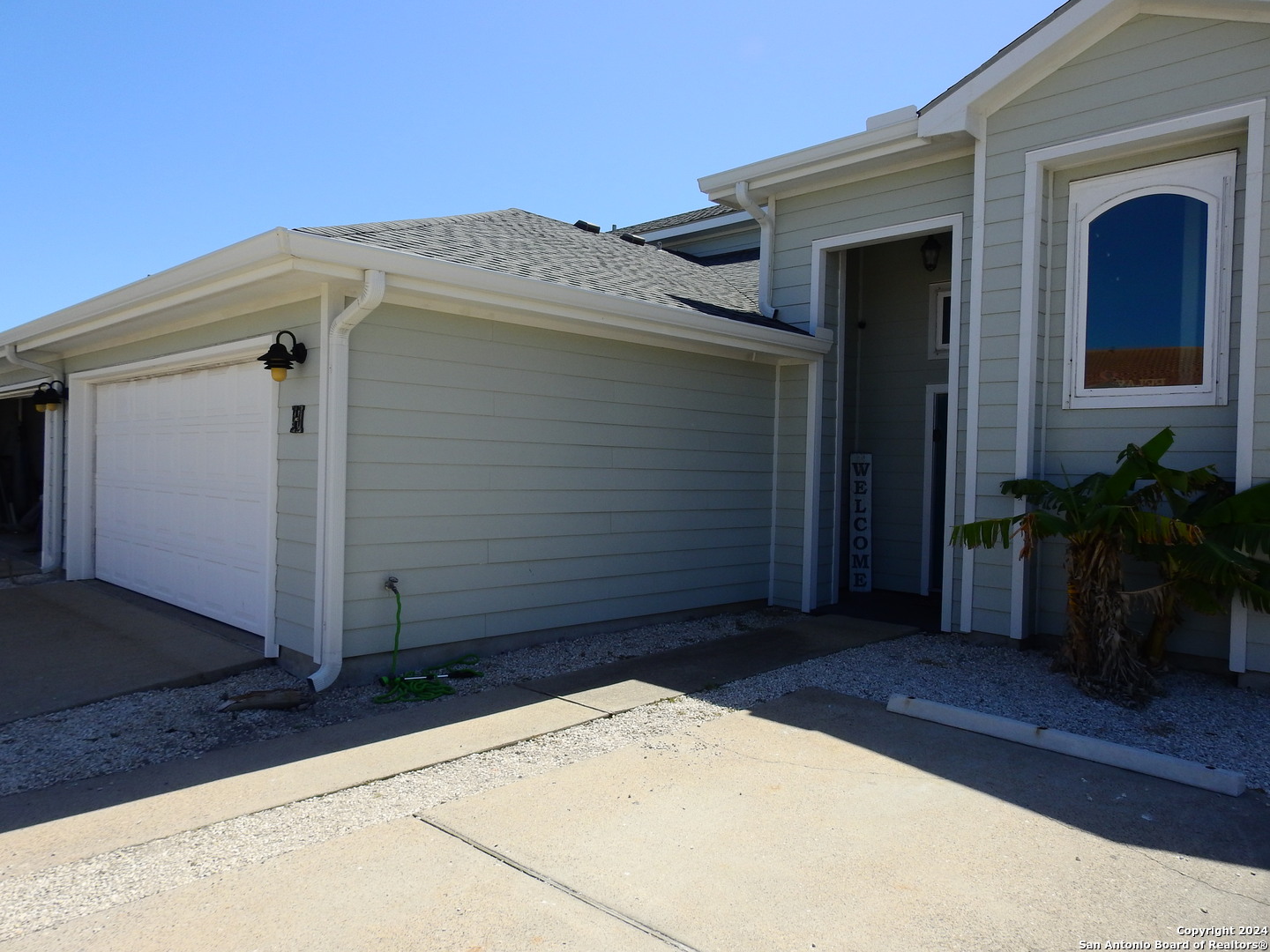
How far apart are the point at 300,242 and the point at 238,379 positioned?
7.10ft

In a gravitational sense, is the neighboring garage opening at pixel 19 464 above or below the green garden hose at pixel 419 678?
above

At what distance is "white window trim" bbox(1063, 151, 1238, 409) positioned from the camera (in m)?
5.42

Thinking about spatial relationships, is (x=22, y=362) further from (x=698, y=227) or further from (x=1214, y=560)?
(x=1214, y=560)

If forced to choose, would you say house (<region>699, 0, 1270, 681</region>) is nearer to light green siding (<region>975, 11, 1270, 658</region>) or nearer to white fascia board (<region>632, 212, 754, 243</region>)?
light green siding (<region>975, 11, 1270, 658</region>)

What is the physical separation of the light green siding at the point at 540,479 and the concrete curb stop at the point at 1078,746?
2643 mm

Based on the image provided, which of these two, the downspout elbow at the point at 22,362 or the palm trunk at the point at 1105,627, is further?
the downspout elbow at the point at 22,362

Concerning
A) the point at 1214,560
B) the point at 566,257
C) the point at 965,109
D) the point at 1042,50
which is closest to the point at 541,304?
the point at 566,257

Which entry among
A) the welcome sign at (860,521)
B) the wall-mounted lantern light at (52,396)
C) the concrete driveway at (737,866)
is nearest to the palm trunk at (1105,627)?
the concrete driveway at (737,866)

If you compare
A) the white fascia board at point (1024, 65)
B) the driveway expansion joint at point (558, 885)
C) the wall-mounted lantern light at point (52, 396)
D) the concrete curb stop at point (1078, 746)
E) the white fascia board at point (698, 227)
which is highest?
the white fascia board at point (698, 227)

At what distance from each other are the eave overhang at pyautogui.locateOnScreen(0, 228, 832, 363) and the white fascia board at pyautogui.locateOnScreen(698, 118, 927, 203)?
5.08 feet

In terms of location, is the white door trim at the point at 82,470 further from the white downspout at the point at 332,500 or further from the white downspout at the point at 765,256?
the white downspout at the point at 765,256

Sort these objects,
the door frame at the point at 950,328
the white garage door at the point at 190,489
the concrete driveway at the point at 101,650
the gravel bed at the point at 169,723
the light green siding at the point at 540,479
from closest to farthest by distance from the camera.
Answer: the gravel bed at the point at 169,723, the concrete driveway at the point at 101,650, the light green siding at the point at 540,479, the white garage door at the point at 190,489, the door frame at the point at 950,328

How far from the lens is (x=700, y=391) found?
7.36 metres

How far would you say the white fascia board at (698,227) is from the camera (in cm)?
1120
